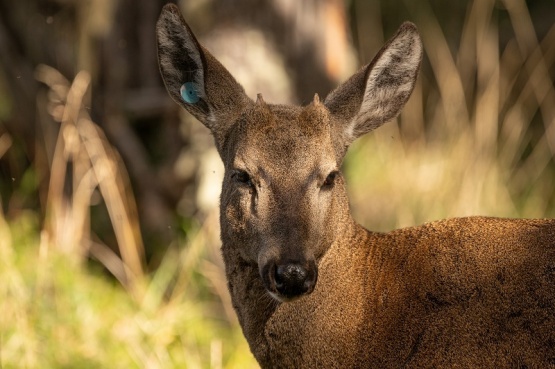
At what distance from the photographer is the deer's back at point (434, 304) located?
4691 millimetres

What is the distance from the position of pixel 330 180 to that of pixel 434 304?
743 millimetres

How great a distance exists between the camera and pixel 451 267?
16.1 ft

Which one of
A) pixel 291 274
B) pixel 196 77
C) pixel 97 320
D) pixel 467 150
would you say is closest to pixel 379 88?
pixel 196 77

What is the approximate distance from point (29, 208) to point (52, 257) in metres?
1.44

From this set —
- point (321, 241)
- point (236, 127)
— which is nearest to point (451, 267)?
point (321, 241)

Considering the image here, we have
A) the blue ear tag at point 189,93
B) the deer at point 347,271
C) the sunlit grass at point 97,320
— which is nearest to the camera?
the deer at point 347,271

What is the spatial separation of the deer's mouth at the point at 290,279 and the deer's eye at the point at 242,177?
52 centimetres

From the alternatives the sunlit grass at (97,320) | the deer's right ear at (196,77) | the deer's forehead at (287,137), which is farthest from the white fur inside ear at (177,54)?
the sunlit grass at (97,320)

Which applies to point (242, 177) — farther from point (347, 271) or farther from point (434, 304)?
point (434, 304)

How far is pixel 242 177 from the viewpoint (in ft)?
16.5

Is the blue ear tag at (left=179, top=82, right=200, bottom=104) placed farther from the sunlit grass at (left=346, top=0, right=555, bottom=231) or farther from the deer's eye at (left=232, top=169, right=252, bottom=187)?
the sunlit grass at (left=346, top=0, right=555, bottom=231)

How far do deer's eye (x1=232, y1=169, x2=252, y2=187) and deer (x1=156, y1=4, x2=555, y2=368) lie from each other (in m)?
0.01

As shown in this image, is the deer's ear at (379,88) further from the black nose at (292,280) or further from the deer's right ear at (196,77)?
the black nose at (292,280)

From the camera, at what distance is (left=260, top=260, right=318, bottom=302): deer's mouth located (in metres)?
4.54
